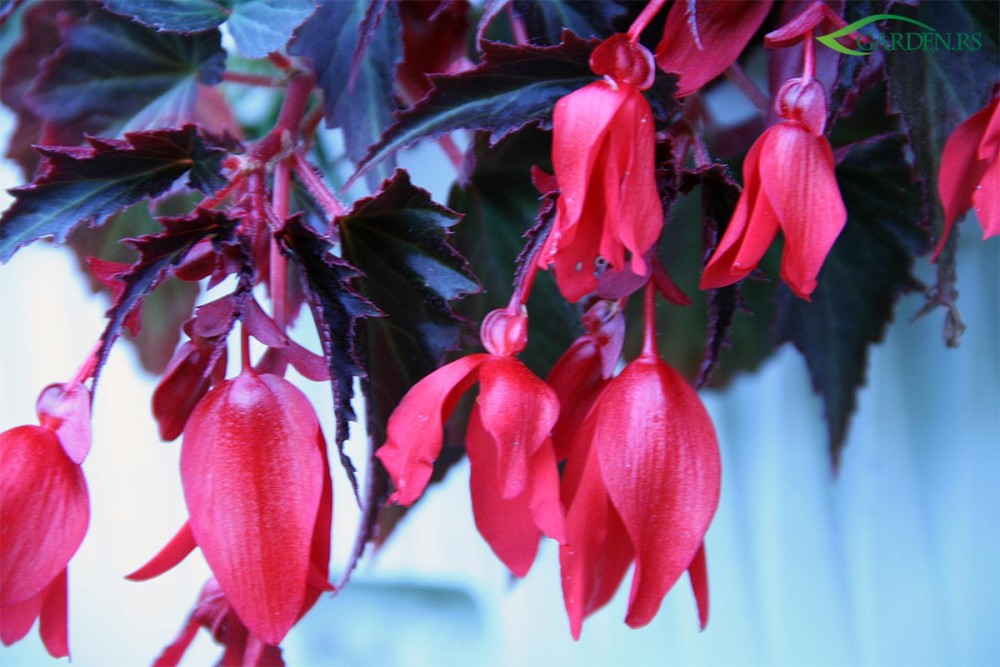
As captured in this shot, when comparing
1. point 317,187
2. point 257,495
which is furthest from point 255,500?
point 317,187

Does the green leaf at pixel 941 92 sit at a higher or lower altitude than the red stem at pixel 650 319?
higher

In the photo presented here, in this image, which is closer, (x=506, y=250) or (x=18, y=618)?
(x=18, y=618)

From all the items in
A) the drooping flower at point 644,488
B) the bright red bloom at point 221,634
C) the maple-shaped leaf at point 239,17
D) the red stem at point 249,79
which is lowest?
the bright red bloom at point 221,634

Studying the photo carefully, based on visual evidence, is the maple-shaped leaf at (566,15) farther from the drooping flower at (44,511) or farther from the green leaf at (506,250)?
the drooping flower at (44,511)

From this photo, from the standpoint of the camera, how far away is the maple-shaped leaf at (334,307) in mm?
200

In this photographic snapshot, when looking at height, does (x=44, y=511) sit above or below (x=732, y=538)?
above

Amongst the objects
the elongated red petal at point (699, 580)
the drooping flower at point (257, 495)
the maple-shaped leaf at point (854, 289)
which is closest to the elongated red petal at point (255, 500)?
the drooping flower at point (257, 495)

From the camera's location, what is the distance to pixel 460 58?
0.30 meters

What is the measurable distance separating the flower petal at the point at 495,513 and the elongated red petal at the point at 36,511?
104mm

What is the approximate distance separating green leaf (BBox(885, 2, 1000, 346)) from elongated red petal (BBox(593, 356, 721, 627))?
0.10 metres

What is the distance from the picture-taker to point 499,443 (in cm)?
18

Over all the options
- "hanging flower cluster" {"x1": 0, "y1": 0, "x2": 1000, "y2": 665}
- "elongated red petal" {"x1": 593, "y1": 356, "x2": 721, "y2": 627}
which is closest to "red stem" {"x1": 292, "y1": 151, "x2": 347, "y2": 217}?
"hanging flower cluster" {"x1": 0, "y1": 0, "x2": 1000, "y2": 665}

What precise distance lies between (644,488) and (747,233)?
7cm

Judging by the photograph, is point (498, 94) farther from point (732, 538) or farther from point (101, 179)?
point (732, 538)
